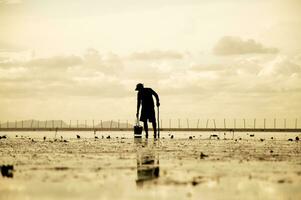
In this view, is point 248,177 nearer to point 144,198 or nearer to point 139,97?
point 144,198

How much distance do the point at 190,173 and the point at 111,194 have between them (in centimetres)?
362

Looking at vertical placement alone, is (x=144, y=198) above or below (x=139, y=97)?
below

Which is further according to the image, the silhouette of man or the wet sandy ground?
the silhouette of man

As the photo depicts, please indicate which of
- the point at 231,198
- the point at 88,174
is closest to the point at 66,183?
the point at 88,174

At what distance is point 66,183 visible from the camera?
10.2m

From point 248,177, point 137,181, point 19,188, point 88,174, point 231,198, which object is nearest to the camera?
point 231,198

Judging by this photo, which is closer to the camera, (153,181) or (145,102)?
(153,181)

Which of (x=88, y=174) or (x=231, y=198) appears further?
(x=88, y=174)

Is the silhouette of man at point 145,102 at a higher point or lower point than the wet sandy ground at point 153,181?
higher

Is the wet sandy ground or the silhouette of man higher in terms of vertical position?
the silhouette of man

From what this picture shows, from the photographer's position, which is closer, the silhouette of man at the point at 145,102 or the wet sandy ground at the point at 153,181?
the wet sandy ground at the point at 153,181

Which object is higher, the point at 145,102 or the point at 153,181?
the point at 145,102

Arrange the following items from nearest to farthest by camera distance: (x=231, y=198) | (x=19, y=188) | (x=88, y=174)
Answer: (x=231, y=198) < (x=19, y=188) < (x=88, y=174)

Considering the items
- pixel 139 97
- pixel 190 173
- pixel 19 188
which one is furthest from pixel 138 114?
pixel 19 188
